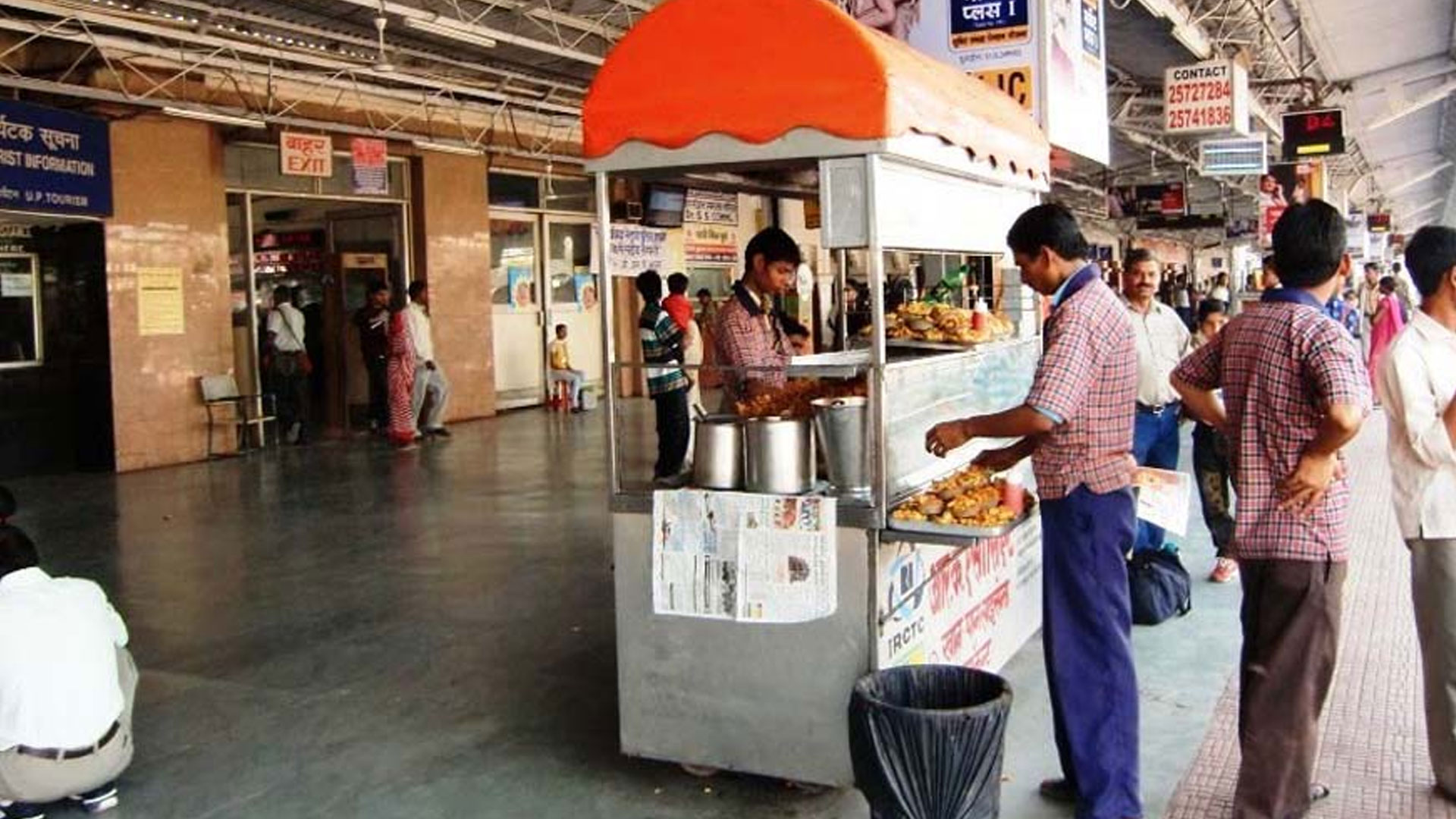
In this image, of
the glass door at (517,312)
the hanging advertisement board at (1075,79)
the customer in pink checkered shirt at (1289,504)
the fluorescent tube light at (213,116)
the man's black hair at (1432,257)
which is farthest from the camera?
the glass door at (517,312)

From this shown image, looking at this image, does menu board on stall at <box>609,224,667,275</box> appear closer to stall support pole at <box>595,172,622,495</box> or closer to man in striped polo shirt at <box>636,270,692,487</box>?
man in striped polo shirt at <box>636,270,692,487</box>

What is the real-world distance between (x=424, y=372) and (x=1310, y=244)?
10.9 m

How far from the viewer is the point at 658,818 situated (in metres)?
3.56

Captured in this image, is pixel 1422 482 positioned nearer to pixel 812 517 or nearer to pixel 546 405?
pixel 812 517

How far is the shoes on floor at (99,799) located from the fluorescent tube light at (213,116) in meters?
7.75

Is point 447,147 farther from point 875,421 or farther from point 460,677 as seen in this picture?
point 875,421

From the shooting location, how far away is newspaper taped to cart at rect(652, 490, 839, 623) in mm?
3471

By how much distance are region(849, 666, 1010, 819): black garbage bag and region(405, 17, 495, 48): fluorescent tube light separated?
23.7 ft

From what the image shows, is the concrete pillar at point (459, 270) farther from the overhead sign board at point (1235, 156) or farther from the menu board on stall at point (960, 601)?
the menu board on stall at point (960, 601)

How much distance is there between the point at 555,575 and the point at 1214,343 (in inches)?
162

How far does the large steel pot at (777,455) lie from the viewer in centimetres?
356

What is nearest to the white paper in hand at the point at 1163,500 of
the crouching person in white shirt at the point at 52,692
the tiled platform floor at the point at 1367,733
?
the tiled platform floor at the point at 1367,733

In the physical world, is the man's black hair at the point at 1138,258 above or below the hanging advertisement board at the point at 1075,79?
below

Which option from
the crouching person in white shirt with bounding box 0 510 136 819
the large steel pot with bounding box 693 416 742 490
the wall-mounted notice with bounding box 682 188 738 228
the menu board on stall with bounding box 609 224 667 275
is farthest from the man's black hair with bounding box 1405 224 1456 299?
the wall-mounted notice with bounding box 682 188 738 228
